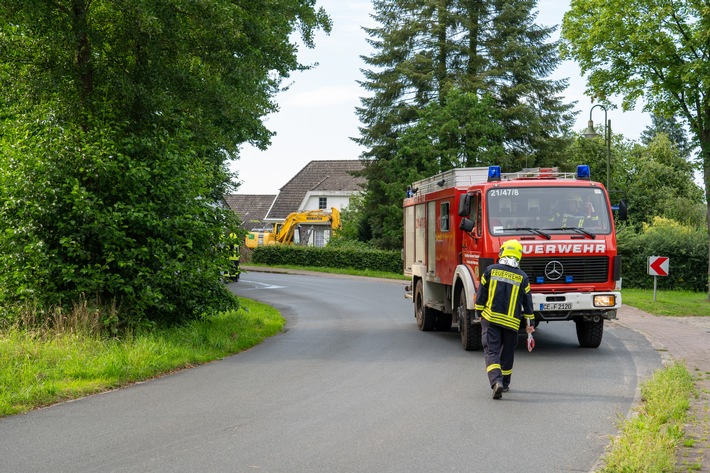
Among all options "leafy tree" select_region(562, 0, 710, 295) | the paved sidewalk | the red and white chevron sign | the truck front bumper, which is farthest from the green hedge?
the truck front bumper

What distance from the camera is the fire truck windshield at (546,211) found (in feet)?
45.9

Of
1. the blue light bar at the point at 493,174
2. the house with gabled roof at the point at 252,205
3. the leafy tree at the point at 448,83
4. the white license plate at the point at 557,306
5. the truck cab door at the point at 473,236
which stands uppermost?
the leafy tree at the point at 448,83

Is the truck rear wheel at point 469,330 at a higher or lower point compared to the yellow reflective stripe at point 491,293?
lower

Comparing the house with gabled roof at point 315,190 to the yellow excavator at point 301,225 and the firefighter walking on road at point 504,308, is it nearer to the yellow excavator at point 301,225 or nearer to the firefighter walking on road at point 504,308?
the yellow excavator at point 301,225

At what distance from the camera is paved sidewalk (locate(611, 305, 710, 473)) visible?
6.90 metres

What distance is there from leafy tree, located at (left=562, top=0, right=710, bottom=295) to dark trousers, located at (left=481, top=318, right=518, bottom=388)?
17.9 meters

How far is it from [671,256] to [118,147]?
2402 centimetres

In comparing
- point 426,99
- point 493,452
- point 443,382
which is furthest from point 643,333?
point 426,99

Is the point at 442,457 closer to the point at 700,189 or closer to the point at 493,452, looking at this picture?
the point at 493,452

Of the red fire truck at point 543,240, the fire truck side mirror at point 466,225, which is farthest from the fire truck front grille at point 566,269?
the fire truck side mirror at point 466,225

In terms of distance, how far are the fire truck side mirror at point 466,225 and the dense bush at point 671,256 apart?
822 inches

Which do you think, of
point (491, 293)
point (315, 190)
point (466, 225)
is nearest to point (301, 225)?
point (315, 190)

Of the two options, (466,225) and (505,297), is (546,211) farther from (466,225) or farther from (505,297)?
(505,297)

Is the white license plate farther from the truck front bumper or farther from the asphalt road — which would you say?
the asphalt road
